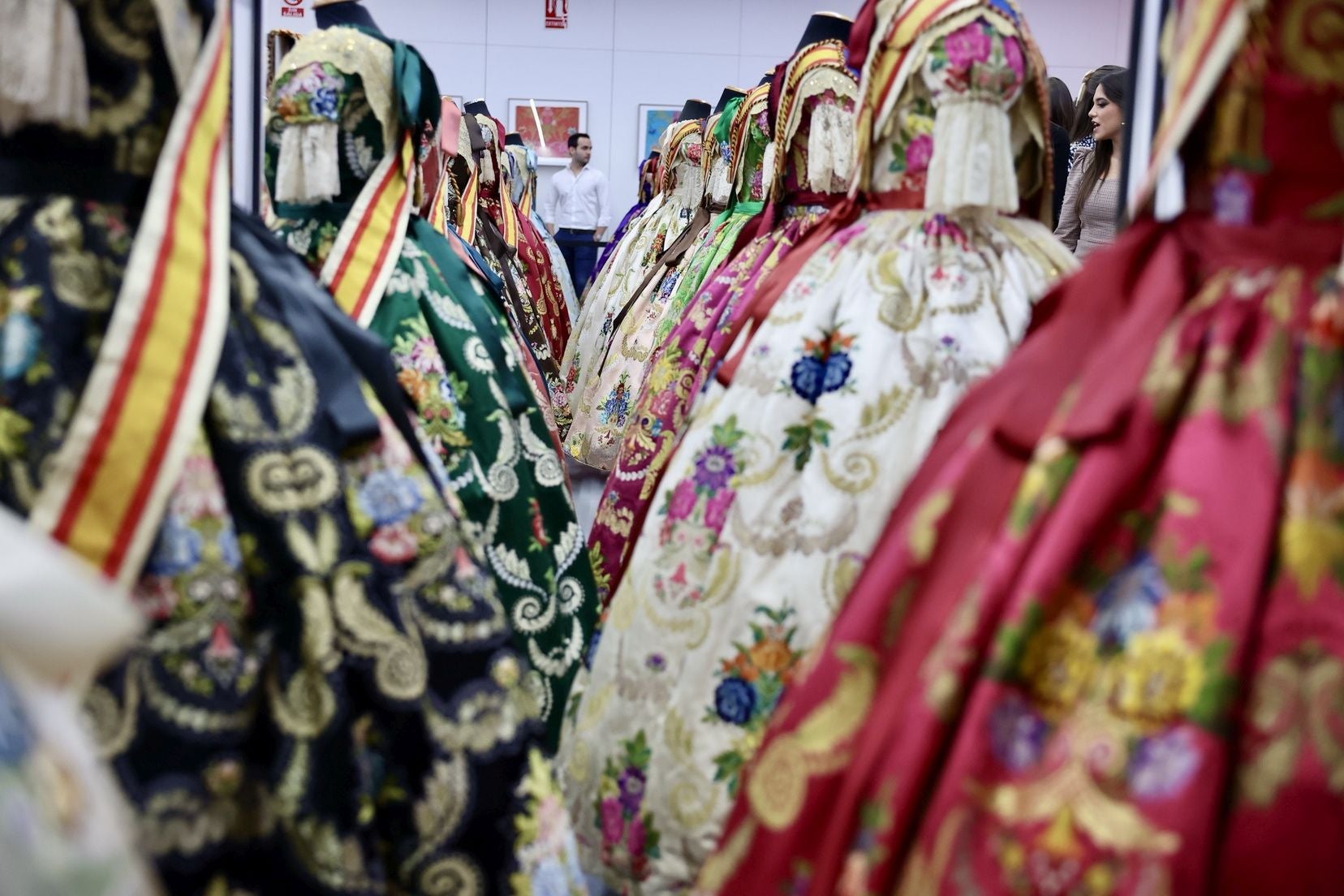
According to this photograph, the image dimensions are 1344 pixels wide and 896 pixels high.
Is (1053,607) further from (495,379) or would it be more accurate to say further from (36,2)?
(495,379)

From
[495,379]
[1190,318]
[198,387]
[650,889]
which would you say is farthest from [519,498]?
[1190,318]


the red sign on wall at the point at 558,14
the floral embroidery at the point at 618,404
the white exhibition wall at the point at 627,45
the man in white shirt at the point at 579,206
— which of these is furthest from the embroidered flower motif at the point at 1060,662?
the red sign on wall at the point at 558,14

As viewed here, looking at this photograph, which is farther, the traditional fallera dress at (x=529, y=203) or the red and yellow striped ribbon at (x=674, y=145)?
the traditional fallera dress at (x=529, y=203)

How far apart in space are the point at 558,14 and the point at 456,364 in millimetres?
7267

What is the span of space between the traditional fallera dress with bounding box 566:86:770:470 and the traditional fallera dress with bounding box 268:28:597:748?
135cm

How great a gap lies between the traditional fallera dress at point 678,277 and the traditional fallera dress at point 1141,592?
8.37ft

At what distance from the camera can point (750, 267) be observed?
3010mm

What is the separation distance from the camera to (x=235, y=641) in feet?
3.43

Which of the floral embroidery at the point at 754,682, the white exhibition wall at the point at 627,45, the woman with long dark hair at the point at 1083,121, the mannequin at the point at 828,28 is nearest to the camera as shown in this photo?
the floral embroidery at the point at 754,682

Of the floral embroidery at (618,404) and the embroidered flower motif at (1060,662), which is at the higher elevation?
the embroidered flower motif at (1060,662)

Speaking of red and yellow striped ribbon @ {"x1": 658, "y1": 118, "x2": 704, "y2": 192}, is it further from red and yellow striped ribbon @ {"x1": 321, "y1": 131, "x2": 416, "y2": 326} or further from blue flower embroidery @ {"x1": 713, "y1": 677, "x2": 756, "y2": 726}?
blue flower embroidery @ {"x1": 713, "y1": 677, "x2": 756, "y2": 726}

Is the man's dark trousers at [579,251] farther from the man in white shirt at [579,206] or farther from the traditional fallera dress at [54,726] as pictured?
the traditional fallera dress at [54,726]

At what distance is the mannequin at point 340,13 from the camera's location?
250cm

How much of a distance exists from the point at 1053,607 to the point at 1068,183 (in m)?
2.90
